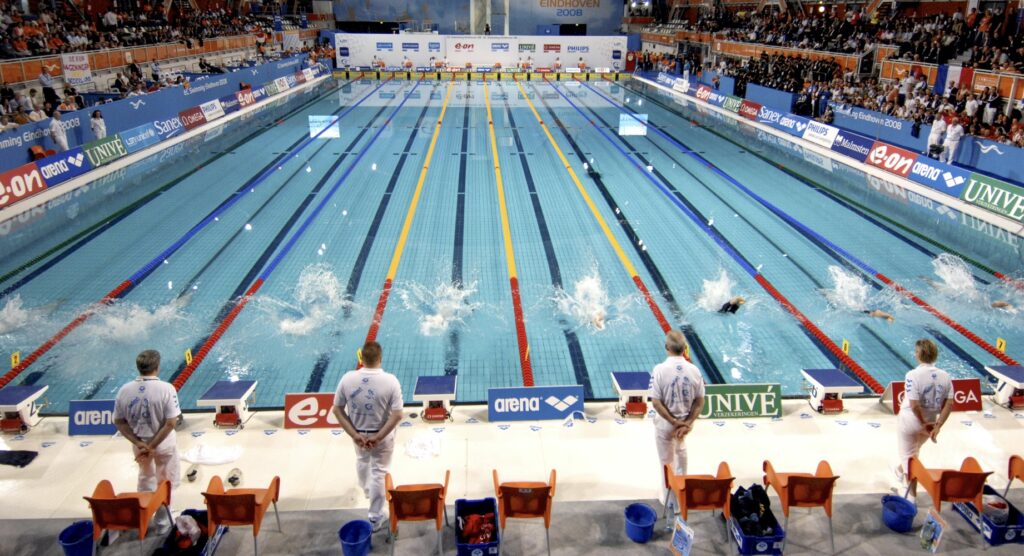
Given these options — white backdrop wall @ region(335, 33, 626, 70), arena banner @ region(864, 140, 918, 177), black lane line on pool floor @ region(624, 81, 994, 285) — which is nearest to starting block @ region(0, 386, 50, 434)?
black lane line on pool floor @ region(624, 81, 994, 285)

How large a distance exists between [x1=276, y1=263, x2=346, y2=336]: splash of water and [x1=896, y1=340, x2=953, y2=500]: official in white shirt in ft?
17.2

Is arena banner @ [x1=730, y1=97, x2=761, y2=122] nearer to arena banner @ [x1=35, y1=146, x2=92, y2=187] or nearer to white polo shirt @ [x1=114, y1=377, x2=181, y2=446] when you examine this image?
arena banner @ [x1=35, y1=146, x2=92, y2=187]

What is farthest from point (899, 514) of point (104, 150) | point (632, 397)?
point (104, 150)

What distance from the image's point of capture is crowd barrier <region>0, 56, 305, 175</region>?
11.1 m

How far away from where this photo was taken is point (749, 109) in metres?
19.6

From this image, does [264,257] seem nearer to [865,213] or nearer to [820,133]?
[865,213]

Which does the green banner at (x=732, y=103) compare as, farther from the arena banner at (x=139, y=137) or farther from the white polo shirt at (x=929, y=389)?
the white polo shirt at (x=929, y=389)

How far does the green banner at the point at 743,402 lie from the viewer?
490 cm

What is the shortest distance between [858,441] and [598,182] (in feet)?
27.9

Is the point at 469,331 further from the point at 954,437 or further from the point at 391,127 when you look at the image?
the point at 391,127

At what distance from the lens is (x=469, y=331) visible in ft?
22.4

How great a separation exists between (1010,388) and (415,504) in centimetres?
470

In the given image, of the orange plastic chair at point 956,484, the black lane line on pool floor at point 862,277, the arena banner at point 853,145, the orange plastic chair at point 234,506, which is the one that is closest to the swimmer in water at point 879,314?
the black lane line on pool floor at point 862,277

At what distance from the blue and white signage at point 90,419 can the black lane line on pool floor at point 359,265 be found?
152 cm
